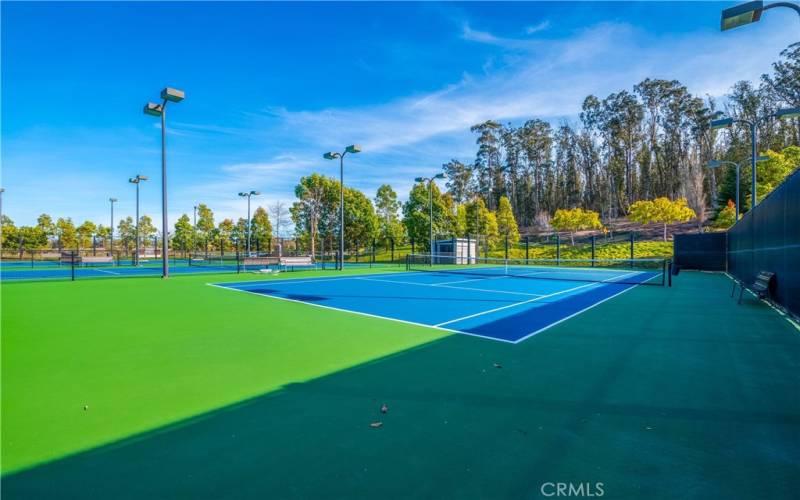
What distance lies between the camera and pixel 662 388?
376cm

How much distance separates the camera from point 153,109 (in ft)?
47.3

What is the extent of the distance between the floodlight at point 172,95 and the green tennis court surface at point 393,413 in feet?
32.5

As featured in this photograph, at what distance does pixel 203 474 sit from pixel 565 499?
6.57ft

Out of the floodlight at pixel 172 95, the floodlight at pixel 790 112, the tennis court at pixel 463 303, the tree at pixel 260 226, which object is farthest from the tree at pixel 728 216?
the tree at pixel 260 226

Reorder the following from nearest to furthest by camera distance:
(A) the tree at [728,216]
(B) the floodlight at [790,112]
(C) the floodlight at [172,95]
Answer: (B) the floodlight at [790,112], (C) the floodlight at [172,95], (A) the tree at [728,216]

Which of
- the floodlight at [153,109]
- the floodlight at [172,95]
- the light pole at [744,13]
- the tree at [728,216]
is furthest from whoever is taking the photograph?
the tree at [728,216]

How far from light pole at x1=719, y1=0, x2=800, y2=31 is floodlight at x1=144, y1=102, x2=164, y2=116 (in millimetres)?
15965

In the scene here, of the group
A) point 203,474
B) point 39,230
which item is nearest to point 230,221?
point 39,230

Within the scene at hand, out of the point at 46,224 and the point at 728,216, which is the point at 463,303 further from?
the point at 46,224

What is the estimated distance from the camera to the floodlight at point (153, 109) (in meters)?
14.3

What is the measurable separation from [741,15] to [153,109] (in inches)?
640

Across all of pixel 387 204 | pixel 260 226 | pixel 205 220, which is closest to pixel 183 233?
pixel 205 220

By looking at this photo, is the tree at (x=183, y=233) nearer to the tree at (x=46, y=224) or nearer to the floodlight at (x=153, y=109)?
the tree at (x=46, y=224)

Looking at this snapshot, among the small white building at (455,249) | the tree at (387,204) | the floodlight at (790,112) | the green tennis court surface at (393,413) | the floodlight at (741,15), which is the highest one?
the tree at (387,204)
